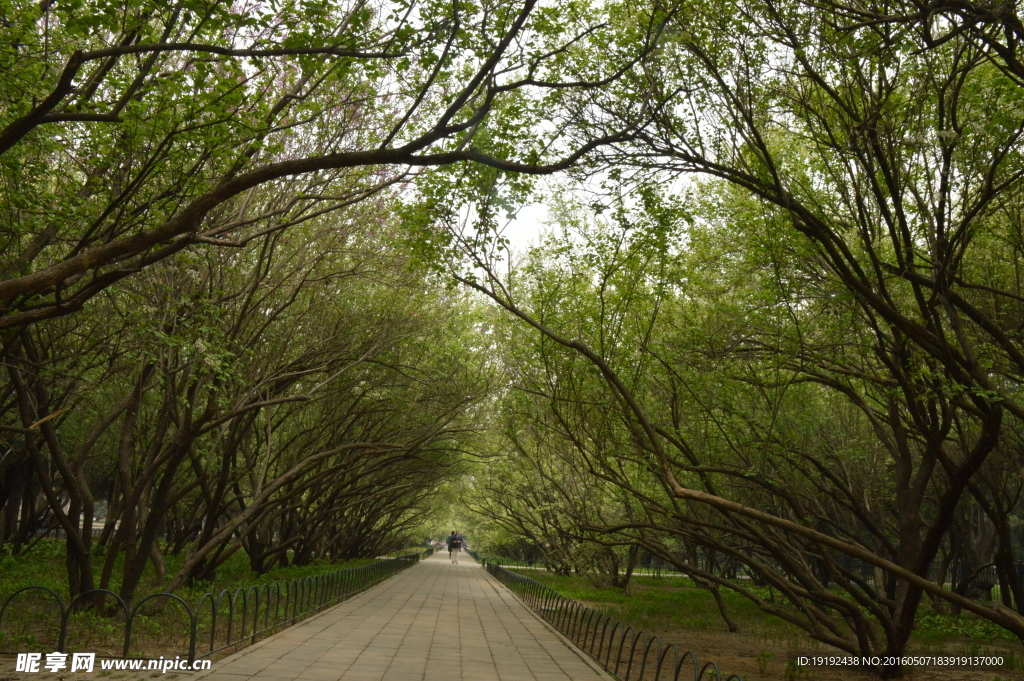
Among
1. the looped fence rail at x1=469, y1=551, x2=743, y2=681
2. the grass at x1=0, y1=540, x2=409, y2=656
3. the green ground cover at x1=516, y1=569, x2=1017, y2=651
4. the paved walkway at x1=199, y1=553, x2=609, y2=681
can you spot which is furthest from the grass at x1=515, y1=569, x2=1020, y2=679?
the grass at x1=0, y1=540, x2=409, y2=656

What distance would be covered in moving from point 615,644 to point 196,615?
8.46 metres

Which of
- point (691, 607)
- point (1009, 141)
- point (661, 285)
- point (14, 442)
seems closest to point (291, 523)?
point (14, 442)

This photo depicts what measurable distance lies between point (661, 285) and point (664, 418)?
4.92 metres

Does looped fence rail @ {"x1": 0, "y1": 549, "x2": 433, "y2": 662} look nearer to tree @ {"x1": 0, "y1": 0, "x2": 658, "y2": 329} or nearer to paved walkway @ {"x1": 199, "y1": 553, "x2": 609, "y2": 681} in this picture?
paved walkway @ {"x1": 199, "y1": 553, "x2": 609, "y2": 681}

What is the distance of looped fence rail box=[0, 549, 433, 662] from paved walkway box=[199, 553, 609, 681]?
409 mm

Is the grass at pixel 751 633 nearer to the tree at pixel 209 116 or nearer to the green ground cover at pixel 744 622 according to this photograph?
the green ground cover at pixel 744 622

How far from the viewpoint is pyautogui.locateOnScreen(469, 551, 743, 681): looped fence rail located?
9011 mm

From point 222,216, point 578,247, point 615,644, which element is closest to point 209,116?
point 222,216

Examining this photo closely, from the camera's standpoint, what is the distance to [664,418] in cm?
1578

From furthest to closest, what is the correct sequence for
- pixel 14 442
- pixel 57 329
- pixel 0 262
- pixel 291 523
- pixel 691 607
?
pixel 291 523 < pixel 691 607 < pixel 14 442 < pixel 57 329 < pixel 0 262

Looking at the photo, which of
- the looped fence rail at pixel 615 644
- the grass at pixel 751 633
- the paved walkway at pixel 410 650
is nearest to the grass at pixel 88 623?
the paved walkway at pixel 410 650

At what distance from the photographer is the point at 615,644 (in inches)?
586

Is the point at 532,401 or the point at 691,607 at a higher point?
the point at 532,401

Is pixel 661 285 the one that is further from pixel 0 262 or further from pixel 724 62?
pixel 0 262
